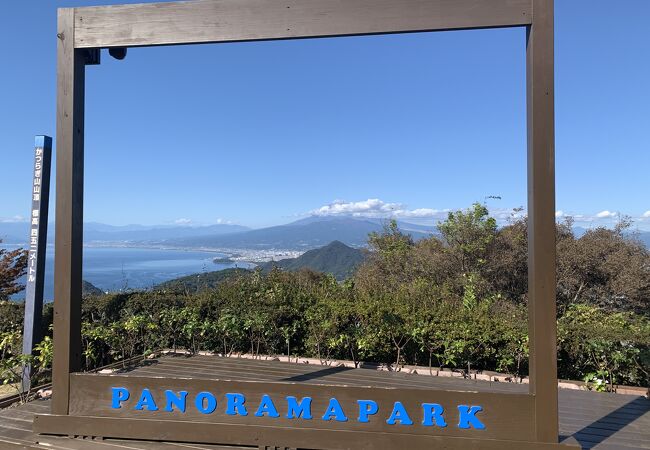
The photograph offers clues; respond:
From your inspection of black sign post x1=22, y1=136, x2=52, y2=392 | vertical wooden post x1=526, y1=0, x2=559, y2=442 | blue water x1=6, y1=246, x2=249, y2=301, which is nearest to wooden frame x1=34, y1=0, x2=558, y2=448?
vertical wooden post x1=526, y1=0, x2=559, y2=442

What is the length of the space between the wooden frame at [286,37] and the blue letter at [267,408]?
7 cm

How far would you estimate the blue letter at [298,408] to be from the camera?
2869mm

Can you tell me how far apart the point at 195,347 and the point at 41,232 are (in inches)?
96.3

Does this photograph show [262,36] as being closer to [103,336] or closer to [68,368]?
[68,368]

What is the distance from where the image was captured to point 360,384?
4.16 m

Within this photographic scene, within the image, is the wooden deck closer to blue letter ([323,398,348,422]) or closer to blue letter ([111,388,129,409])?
blue letter ([111,388,129,409])

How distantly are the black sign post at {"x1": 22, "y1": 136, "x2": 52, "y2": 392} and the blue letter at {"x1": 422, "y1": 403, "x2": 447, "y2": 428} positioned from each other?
4524 mm

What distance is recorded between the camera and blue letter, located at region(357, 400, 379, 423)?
9.14 ft

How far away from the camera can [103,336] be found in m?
5.05

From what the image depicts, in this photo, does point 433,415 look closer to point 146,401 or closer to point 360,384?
point 360,384

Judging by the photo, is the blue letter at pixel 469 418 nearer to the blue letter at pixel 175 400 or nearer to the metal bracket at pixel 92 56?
the blue letter at pixel 175 400

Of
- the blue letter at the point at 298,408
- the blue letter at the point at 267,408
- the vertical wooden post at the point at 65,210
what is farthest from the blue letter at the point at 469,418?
the vertical wooden post at the point at 65,210

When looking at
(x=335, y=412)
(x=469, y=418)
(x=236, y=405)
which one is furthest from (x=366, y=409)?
(x=236, y=405)

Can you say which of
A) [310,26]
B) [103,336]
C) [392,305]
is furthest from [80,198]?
[392,305]
